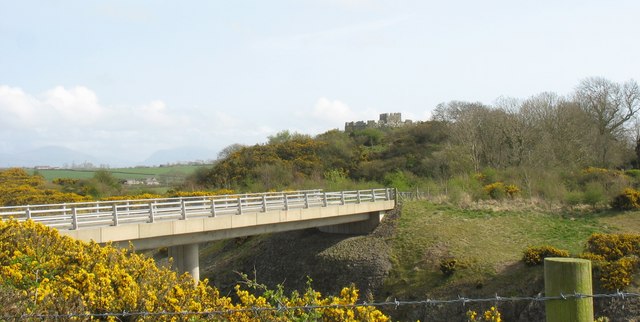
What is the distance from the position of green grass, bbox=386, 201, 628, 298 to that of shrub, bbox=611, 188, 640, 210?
31.3 inches

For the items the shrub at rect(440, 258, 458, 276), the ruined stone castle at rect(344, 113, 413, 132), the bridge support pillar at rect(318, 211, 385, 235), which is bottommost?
the shrub at rect(440, 258, 458, 276)

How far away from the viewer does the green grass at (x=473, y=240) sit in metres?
26.6

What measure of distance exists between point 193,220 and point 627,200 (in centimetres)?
2296

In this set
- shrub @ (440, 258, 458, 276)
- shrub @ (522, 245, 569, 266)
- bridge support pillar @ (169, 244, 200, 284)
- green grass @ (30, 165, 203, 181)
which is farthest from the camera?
green grass @ (30, 165, 203, 181)

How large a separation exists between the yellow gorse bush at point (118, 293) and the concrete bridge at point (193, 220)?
491cm

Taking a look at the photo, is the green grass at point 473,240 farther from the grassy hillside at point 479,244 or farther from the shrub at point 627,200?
the shrub at point 627,200

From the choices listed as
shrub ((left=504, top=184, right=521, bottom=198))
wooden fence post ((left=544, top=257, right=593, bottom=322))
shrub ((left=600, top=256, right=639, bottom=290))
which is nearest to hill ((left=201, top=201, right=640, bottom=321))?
shrub ((left=600, top=256, right=639, bottom=290))

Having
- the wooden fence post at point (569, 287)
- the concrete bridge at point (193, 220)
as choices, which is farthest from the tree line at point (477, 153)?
the wooden fence post at point (569, 287)

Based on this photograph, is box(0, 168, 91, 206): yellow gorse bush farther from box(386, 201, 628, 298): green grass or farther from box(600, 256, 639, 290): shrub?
box(600, 256, 639, 290): shrub

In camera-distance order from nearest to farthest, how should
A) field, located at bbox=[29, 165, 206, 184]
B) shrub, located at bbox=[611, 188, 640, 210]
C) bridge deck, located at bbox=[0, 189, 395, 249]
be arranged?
bridge deck, located at bbox=[0, 189, 395, 249] < shrub, located at bbox=[611, 188, 640, 210] < field, located at bbox=[29, 165, 206, 184]

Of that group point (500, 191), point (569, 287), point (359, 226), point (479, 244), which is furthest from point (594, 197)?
point (569, 287)

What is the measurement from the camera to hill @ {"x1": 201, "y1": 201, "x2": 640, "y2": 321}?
25312 mm

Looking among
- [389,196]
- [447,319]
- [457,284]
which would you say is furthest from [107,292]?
[389,196]

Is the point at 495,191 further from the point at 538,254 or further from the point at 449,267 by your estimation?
the point at 538,254
